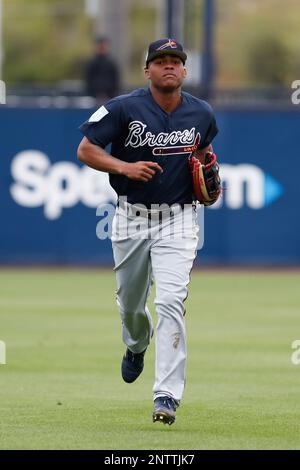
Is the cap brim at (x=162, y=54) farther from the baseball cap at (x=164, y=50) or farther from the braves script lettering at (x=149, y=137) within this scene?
the braves script lettering at (x=149, y=137)

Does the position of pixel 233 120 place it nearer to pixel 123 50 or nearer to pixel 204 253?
pixel 204 253

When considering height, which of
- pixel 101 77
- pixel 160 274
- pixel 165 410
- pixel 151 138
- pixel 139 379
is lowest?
pixel 165 410

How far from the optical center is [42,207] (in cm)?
2041

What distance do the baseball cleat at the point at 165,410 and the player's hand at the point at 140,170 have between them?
1.38 metres

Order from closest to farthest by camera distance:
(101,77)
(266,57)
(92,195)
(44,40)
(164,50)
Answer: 1. (164,50)
2. (92,195)
3. (101,77)
4. (266,57)
5. (44,40)

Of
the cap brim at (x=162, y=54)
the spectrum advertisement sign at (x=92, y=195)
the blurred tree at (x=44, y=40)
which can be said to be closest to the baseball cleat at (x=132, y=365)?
the cap brim at (x=162, y=54)

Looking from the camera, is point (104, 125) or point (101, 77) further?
point (101, 77)

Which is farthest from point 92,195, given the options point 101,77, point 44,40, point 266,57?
point 44,40

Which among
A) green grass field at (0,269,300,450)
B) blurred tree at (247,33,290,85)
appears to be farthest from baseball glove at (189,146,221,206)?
blurred tree at (247,33,290,85)

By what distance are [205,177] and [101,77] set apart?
46.6 feet

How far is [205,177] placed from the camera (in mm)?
8422

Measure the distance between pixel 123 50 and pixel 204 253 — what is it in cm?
1603

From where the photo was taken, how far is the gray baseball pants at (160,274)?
320 inches

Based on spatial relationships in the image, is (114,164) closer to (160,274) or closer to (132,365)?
(160,274)
